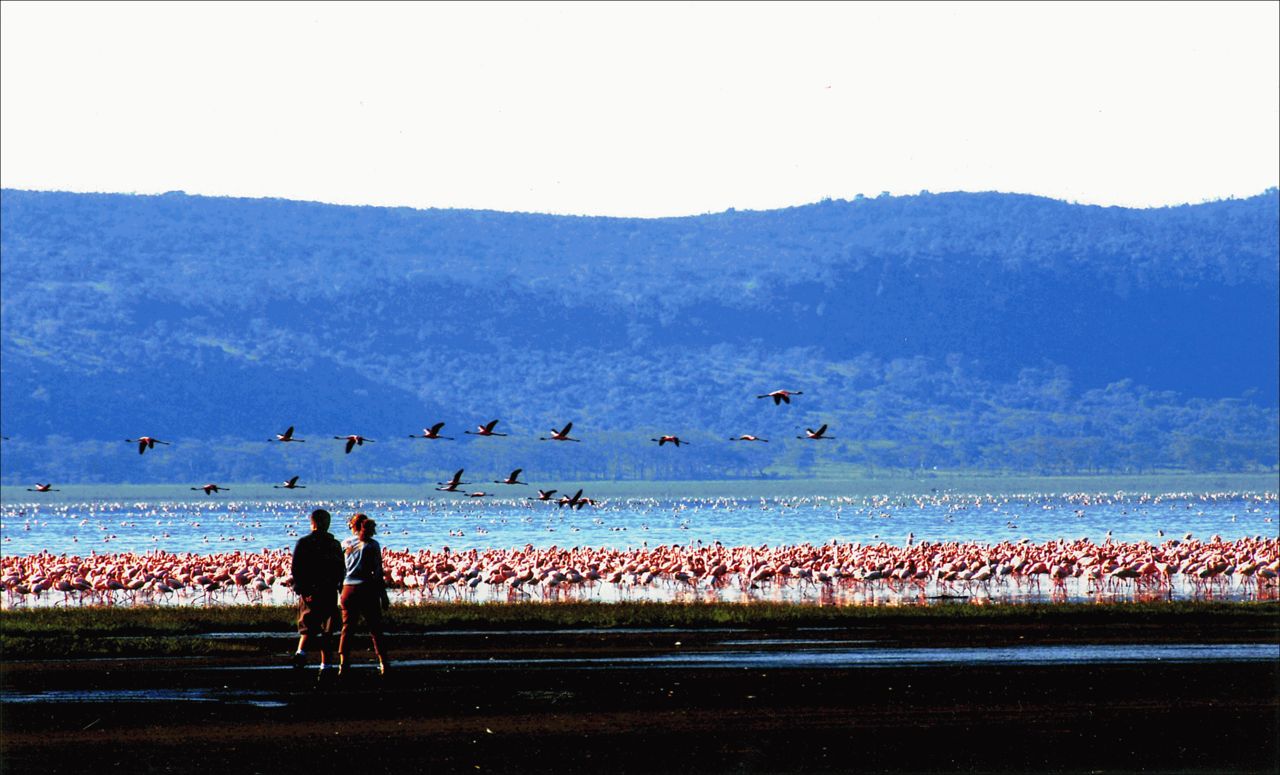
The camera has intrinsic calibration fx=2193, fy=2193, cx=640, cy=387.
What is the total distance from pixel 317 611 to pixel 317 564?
78 centimetres

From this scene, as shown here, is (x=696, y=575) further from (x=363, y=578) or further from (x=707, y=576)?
(x=363, y=578)

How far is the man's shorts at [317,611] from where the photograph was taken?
2316 cm

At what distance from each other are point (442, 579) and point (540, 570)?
6.73 ft

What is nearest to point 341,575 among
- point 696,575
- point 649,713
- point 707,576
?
point 649,713

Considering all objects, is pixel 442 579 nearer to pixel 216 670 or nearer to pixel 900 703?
pixel 216 670

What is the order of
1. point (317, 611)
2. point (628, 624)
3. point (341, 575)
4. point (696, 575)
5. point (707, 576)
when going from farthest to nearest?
point (707, 576), point (696, 575), point (628, 624), point (317, 611), point (341, 575)

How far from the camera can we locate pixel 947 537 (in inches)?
3664

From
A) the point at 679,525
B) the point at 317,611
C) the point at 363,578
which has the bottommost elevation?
the point at 679,525

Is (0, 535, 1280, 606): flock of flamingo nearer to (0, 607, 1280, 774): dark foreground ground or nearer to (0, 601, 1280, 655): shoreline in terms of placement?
(0, 601, 1280, 655): shoreline

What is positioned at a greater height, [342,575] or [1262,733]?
[342,575]

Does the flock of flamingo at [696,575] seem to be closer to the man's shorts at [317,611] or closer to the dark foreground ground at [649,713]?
the dark foreground ground at [649,713]

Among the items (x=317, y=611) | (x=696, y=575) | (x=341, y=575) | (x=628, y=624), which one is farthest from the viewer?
(x=696, y=575)

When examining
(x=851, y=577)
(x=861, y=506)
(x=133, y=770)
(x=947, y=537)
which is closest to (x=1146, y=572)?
(x=851, y=577)

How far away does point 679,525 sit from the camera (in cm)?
11756
